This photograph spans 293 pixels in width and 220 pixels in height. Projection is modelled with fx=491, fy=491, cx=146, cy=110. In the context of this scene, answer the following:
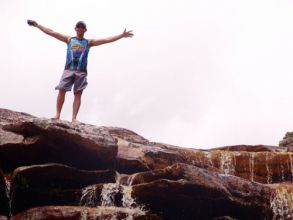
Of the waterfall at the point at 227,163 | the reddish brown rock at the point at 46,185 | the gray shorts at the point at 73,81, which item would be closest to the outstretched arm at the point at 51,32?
the gray shorts at the point at 73,81

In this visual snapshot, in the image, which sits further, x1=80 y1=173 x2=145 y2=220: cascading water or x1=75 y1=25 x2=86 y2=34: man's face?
x1=75 y1=25 x2=86 y2=34: man's face

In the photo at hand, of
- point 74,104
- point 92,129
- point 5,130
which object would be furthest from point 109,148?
point 5,130

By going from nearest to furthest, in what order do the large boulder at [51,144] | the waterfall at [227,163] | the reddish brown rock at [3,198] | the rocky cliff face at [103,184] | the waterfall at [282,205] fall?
the reddish brown rock at [3,198]
the rocky cliff face at [103,184]
the large boulder at [51,144]
the waterfall at [282,205]
the waterfall at [227,163]

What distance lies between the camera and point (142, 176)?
551 inches

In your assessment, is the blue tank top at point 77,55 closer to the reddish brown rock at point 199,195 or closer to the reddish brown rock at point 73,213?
the reddish brown rock at point 199,195

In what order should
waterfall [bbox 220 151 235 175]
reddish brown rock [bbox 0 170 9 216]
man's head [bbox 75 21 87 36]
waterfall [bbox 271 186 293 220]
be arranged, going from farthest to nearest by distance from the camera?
waterfall [bbox 220 151 235 175]
waterfall [bbox 271 186 293 220]
man's head [bbox 75 21 87 36]
reddish brown rock [bbox 0 170 9 216]

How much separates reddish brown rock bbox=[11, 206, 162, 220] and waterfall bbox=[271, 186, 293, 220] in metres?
4.73

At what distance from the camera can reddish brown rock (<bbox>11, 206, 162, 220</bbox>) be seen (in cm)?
1251

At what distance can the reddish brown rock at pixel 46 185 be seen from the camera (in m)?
13.4

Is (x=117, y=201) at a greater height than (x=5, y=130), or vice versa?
(x=5, y=130)

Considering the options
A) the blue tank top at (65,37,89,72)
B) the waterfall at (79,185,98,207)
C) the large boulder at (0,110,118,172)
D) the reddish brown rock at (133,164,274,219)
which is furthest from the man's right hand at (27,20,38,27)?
the reddish brown rock at (133,164,274,219)

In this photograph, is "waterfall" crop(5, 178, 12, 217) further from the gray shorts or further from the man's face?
the man's face

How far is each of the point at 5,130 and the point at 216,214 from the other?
6.79 metres

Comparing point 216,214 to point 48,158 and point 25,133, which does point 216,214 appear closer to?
point 48,158
